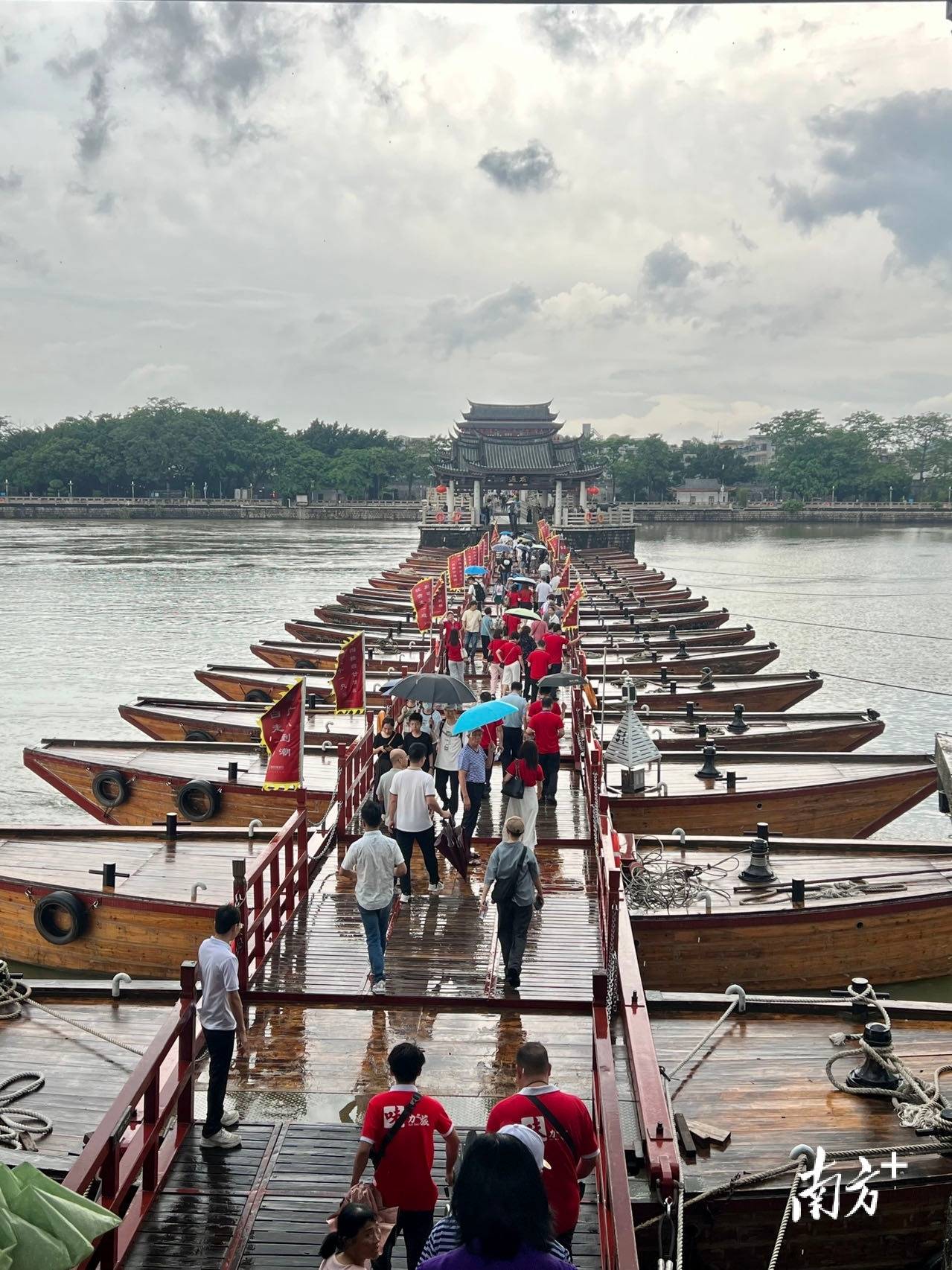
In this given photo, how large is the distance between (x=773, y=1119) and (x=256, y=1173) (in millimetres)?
3222

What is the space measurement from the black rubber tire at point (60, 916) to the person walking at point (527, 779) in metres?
4.42

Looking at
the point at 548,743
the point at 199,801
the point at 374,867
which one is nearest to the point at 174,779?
the point at 199,801

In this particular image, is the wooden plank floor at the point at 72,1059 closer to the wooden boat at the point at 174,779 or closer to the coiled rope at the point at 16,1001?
the coiled rope at the point at 16,1001

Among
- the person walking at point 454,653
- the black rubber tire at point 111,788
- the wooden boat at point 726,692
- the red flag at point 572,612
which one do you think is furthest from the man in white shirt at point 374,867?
the red flag at point 572,612

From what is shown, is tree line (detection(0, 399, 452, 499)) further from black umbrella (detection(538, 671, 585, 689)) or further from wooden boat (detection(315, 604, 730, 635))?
black umbrella (detection(538, 671, 585, 689))

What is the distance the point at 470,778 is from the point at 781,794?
562 cm

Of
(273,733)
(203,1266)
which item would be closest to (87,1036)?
(203,1266)

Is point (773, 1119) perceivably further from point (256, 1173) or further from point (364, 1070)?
point (256, 1173)

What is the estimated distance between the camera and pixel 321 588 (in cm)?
5900

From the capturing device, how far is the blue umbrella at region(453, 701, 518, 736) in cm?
1111

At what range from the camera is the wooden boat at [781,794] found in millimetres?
14836

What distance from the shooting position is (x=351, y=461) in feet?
391

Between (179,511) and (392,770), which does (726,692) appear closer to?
(392,770)

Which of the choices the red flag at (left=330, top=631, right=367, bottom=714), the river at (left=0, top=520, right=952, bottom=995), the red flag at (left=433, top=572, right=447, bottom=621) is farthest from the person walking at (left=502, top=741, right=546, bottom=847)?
the red flag at (left=433, top=572, right=447, bottom=621)
